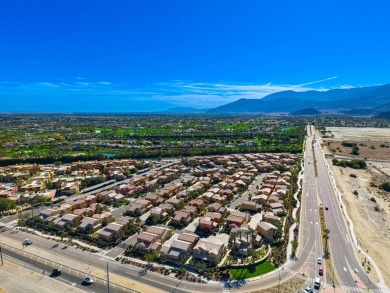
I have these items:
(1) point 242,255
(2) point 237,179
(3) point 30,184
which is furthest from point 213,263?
(3) point 30,184

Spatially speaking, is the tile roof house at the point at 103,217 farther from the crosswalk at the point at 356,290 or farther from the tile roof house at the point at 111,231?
the crosswalk at the point at 356,290

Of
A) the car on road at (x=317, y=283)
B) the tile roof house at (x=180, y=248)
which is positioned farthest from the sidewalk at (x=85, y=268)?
the car on road at (x=317, y=283)

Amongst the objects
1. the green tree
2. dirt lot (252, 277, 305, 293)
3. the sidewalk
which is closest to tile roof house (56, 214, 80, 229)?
the sidewalk

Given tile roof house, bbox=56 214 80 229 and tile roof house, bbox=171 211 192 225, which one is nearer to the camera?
Answer: tile roof house, bbox=56 214 80 229

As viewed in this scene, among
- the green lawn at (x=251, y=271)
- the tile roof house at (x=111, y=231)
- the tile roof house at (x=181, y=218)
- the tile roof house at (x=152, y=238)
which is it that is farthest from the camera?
the tile roof house at (x=181, y=218)

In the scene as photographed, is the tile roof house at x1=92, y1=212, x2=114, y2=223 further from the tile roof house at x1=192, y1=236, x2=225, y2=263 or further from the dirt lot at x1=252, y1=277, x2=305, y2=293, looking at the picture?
the dirt lot at x1=252, y1=277, x2=305, y2=293

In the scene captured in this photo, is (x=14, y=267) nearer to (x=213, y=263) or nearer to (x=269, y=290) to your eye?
(x=213, y=263)
